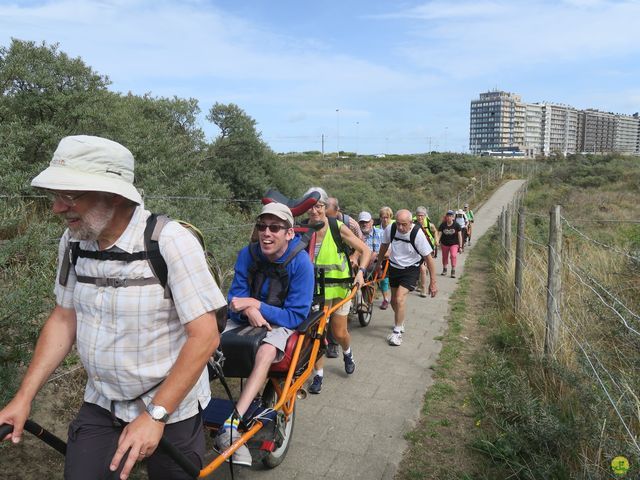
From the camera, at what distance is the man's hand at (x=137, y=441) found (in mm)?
1665

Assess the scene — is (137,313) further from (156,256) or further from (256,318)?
(256,318)

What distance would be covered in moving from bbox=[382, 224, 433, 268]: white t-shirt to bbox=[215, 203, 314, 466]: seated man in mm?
3315

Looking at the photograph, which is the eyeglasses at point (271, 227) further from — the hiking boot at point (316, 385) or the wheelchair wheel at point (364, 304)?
the wheelchair wheel at point (364, 304)

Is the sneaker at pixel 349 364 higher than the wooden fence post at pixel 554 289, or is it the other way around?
the wooden fence post at pixel 554 289

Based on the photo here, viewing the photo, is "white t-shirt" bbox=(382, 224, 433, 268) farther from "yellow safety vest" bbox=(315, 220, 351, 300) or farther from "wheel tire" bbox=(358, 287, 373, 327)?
"yellow safety vest" bbox=(315, 220, 351, 300)

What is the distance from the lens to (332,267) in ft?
16.5

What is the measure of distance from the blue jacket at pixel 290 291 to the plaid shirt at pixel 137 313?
1526mm

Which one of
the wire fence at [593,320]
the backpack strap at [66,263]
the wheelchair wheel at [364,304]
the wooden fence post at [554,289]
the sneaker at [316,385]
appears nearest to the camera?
the backpack strap at [66,263]

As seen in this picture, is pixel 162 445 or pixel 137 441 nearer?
pixel 137 441

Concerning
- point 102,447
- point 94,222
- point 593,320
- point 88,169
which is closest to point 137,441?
point 102,447

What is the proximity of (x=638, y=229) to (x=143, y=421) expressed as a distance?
11676 millimetres

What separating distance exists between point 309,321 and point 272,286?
0.37 metres

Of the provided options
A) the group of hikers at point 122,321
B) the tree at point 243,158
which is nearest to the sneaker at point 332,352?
the group of hikers at point 122,321

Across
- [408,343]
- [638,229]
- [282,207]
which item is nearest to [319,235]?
[282,207]
